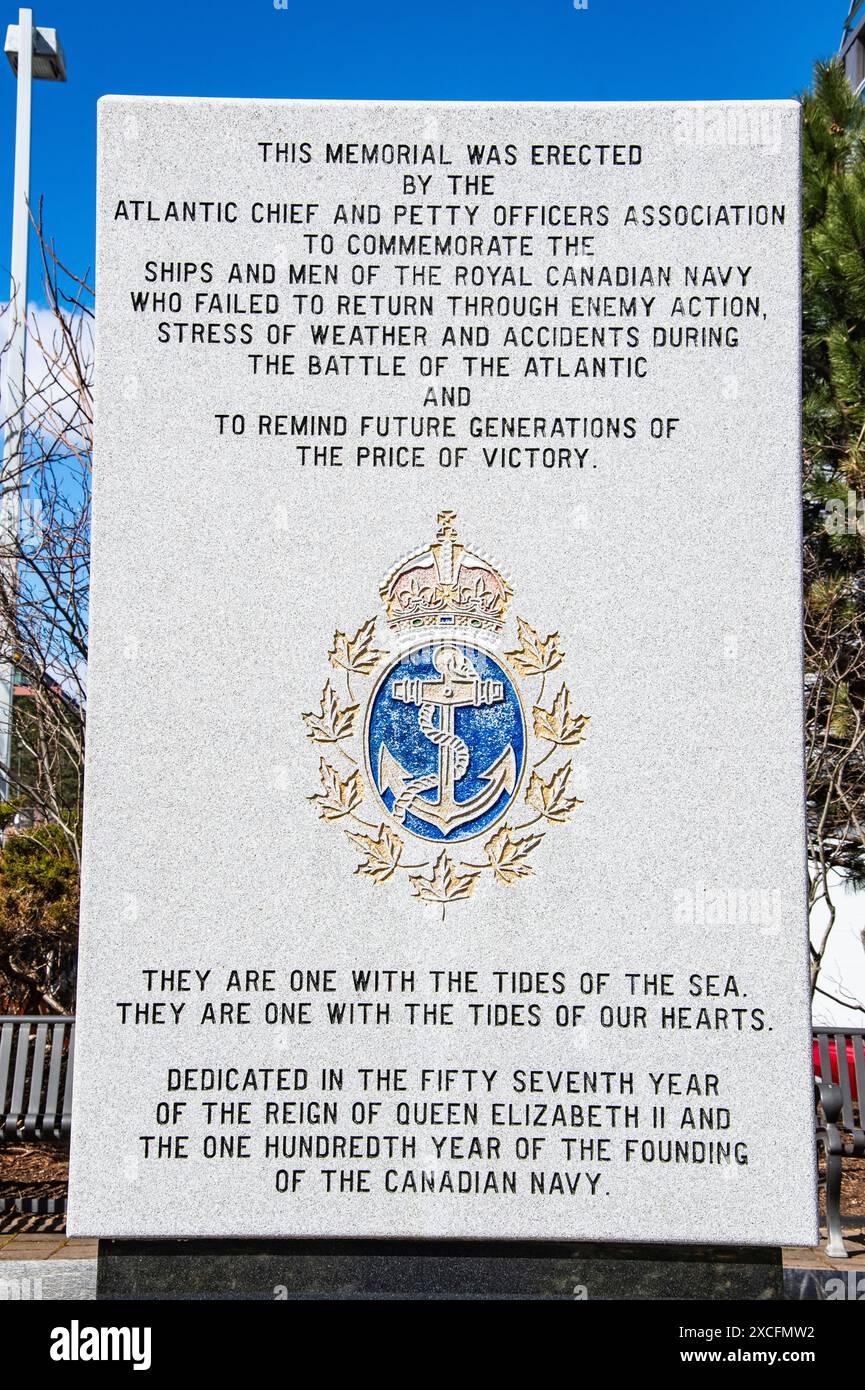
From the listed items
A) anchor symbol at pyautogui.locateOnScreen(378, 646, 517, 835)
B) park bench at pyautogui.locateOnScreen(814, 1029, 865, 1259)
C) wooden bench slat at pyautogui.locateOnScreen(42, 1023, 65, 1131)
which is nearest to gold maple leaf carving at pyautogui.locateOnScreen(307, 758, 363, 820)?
anchor symbol at pyautogui.locateOnScreen(378, 646, 517, 835)

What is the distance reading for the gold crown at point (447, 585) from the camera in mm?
4250

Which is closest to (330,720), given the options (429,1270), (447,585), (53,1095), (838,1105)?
(447,585)

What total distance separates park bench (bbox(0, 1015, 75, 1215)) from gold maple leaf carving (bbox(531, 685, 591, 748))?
2521 mm

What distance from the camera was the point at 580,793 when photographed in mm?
4195

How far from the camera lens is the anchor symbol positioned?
13.8 feet

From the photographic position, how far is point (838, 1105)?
5090 mm

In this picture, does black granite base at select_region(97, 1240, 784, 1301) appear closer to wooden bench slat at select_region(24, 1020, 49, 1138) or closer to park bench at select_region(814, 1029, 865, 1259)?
park bench at select_region(814, 1029, 865, 1259)

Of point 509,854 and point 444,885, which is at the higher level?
point 509,854

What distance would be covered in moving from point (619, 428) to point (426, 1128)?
2.51 metres

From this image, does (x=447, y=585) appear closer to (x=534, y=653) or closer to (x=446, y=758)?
(x=534, y=653)

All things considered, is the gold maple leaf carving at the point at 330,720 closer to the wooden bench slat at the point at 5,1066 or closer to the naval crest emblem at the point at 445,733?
the naval crest emblem at the point at 445,733

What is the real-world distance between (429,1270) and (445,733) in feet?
5.99

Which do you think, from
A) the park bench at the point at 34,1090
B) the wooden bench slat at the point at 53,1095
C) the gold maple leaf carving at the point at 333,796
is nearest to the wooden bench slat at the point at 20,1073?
the park bench at the point at 34,1090
